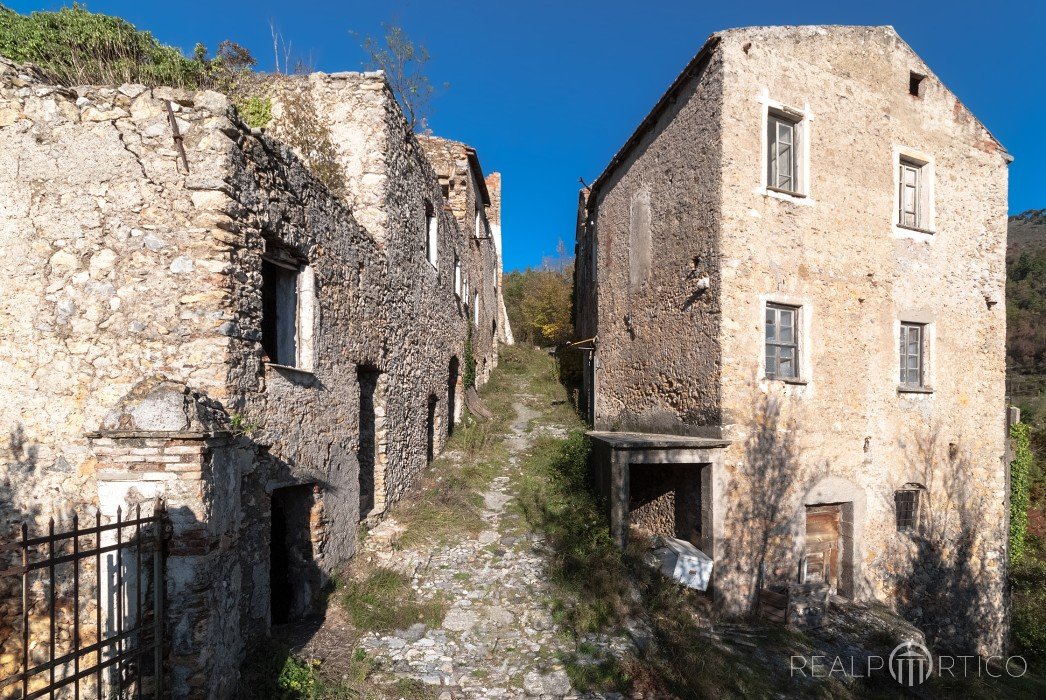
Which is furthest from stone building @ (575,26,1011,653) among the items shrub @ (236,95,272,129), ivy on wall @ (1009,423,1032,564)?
shrub @ (236,95,272,129)

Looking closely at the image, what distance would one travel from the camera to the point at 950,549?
9.26 meters

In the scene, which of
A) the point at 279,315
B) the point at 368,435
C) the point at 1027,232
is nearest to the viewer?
the point at 279,315

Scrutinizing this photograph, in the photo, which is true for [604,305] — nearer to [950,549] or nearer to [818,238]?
[818,238]

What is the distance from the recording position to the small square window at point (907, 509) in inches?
351

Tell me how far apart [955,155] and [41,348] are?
46.3ft

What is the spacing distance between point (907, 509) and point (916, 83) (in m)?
8.09

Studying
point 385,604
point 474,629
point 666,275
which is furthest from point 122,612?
point 666,275

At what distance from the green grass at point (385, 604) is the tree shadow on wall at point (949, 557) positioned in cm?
818

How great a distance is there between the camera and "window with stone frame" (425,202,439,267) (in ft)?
36.1

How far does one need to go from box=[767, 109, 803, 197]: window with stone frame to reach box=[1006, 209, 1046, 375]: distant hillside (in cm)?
2437

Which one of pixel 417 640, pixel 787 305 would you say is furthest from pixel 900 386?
pixel 417 640

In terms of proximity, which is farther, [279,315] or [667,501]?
[667,501]

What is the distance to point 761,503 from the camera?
8016 millimetres

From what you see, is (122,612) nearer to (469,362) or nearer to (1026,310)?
(469,362)
